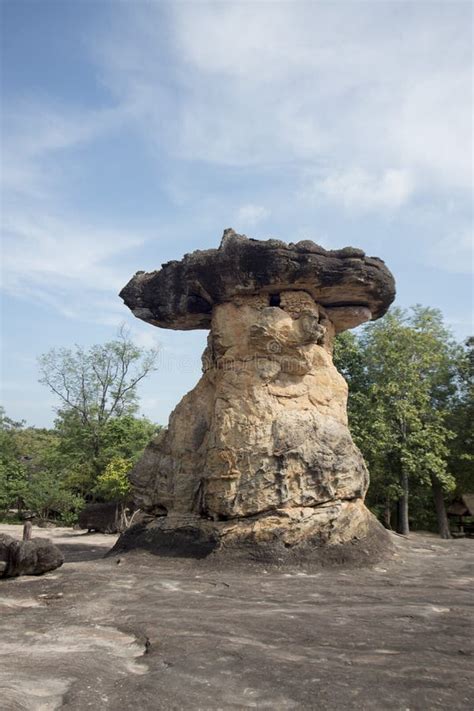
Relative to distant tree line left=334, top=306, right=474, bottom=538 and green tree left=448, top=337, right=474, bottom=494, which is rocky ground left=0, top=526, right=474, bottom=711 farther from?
green tree left=448, top=337, right=474, bottom=494

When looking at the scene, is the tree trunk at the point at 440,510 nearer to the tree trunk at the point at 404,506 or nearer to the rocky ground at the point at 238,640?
the tree trunk at the point at 404,506

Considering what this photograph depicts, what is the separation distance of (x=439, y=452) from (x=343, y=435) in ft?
33.3

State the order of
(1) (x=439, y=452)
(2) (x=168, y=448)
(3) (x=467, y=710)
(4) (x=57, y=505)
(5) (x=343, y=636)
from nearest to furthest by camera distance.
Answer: (3) (x=467, y=710), (5) (x=343, y=636), (2) (x=168, y=448), (1) (x=439, y=452), (4) (x=57, y=505)

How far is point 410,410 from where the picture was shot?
21.9 meters

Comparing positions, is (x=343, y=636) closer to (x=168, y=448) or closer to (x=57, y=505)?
(x=168, y=448)

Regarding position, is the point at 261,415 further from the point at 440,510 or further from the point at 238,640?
the point at 440,510

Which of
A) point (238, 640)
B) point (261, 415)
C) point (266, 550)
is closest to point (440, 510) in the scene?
point (261, 415)

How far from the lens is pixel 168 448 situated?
48.6 feet

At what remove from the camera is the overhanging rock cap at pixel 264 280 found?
44.4 feet

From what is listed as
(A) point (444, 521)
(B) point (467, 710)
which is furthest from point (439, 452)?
(B) point (467, 710)

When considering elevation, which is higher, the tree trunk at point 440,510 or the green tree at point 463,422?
the green tree at point 463,422

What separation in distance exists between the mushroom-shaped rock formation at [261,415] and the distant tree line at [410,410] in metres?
7.74

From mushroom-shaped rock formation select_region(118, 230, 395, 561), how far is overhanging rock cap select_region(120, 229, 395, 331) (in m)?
0.03

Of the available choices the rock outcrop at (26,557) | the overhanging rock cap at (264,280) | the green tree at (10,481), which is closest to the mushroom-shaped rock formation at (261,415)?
the overhanging rock cap at (264,280)
